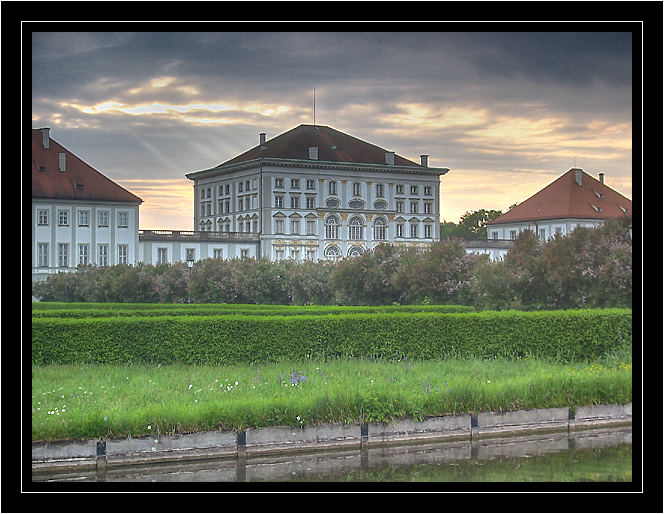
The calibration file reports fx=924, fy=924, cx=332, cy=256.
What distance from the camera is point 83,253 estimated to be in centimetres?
1977

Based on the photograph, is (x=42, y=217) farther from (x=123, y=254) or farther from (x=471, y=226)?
(x=471, y=226)

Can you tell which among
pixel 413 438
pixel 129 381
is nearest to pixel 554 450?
pixel 413 438

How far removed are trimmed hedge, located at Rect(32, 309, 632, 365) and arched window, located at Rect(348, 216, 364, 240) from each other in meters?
6.79

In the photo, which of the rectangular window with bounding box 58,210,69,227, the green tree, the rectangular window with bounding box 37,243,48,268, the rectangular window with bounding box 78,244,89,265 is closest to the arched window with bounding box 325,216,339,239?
the green tree

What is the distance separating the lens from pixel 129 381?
815 centimetres

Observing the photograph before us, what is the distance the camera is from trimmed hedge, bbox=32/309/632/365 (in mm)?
9489

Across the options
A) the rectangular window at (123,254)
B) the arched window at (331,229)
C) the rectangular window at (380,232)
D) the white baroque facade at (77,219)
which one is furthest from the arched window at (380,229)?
the rectangular window at (123,254)

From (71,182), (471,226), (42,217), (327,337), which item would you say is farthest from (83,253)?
(327,337)

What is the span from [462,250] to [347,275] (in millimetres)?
2501

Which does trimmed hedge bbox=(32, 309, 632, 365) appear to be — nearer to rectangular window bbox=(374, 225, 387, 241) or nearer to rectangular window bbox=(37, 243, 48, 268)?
rectangular window bbox=(374, 225, 387, 241)

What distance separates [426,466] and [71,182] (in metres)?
12.6

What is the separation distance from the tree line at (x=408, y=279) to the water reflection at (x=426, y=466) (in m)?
6.30

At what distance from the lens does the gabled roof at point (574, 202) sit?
12930 millimetres

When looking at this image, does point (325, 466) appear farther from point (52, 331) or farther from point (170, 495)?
point (52, 331)
